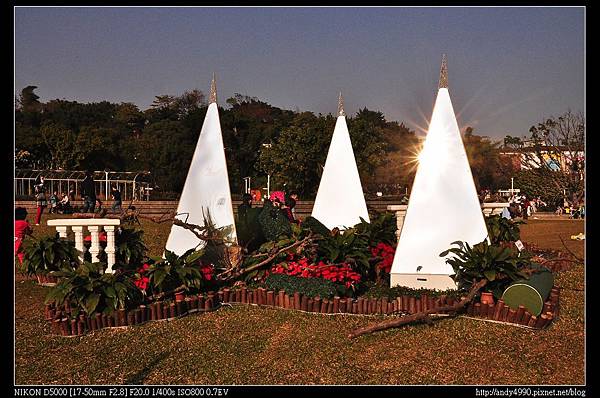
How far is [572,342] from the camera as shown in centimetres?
686

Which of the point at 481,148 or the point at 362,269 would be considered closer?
the point at 362,269

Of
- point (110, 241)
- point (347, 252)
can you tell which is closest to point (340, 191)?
point (347, 252)

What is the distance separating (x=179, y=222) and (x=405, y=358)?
5.01m

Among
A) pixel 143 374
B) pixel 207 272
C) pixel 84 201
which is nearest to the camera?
pixel 143 374

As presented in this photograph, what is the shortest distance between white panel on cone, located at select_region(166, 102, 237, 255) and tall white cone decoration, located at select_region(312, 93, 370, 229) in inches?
139

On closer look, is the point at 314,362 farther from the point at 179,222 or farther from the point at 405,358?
the point at 179,222

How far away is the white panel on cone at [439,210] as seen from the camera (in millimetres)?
9234

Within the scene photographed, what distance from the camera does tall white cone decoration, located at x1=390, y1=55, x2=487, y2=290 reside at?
9227mm

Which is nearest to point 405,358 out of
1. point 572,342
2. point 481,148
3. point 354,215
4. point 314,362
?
point 314,362

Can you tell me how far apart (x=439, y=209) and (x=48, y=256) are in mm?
7031

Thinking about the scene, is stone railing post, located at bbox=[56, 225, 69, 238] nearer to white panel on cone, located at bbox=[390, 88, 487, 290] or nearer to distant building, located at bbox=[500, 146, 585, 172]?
white panel on cone, located at bbox=[390, 88, 487, 290]

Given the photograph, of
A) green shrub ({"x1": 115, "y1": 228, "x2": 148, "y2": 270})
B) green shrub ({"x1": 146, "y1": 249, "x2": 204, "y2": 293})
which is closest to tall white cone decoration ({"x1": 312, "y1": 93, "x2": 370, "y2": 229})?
green shrub ({"x1": 115, "y1": 228, "x2": 148, "y2": 270})

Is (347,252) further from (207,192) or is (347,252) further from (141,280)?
(141,280)

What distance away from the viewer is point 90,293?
746cm
